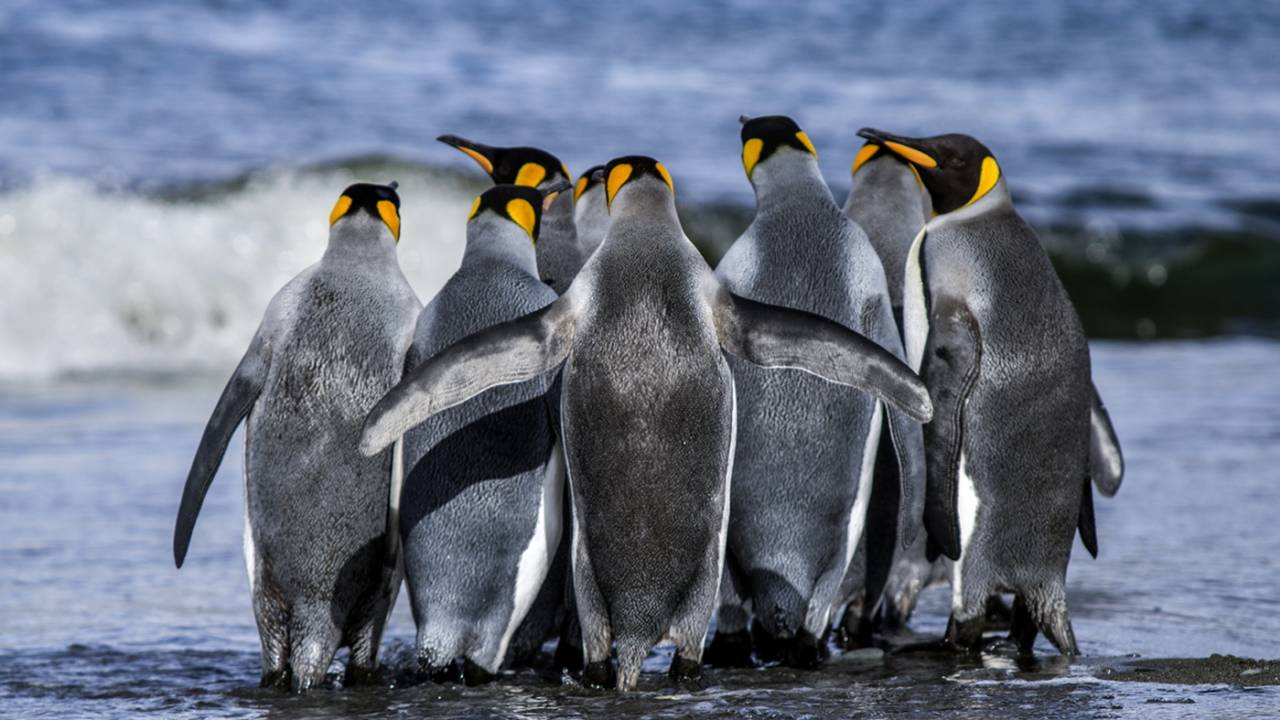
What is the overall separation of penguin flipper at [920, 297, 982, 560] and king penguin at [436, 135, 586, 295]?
0.97m

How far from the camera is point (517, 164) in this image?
4.57 meters

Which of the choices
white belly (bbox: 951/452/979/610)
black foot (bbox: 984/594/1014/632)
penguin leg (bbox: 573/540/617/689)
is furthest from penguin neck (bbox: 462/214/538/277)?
black foot (bbox: 984/594/1014/632)

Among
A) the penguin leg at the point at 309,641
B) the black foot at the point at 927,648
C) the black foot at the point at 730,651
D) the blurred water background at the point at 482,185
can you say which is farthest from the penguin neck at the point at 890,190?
the penguin leg at the point at 309,641

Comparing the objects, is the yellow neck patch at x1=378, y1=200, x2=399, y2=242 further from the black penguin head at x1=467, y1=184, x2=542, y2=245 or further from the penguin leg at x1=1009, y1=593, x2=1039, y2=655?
the penguin leg at x1=1009, y1=593, x2=1039, y2=655

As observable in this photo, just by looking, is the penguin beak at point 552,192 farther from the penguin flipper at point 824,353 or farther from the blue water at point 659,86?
the blue water at point 659,86

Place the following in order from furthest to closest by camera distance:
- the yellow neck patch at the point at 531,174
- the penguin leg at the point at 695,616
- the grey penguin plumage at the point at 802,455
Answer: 1. the yellow neck patch at the point at 531,174
2. the grey penguin plumage at the point at 802,455
3. the penguin leg at the point at 695,616

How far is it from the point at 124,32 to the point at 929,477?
52.3ft

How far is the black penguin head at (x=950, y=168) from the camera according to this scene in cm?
411

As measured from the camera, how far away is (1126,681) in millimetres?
3490

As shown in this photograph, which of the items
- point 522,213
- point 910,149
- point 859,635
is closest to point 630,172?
point 522,213

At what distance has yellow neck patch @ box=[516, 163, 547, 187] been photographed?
4.52 m

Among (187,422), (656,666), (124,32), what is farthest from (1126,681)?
(124,32)

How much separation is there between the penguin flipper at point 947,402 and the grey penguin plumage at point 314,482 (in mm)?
1183

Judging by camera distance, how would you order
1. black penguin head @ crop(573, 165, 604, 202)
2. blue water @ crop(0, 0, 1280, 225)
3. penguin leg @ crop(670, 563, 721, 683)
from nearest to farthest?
penguin leg @ crop(670, 563, 721, 683) → black penguin head @ crop(573, 165, 604, 202) → blue water @ crop(0, 0, 1280, 225)
